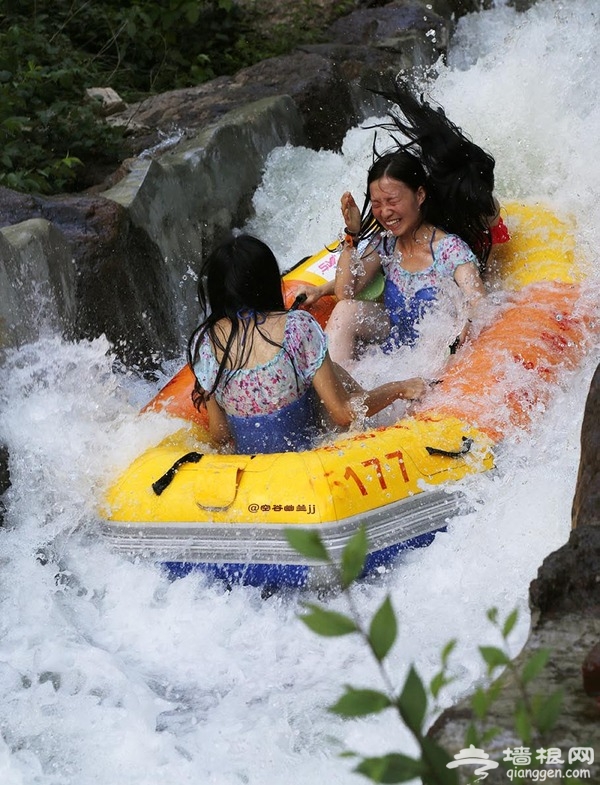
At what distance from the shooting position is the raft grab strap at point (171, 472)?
3571 mm

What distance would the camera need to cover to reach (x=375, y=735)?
105 inches

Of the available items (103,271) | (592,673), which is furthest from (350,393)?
(592,673)

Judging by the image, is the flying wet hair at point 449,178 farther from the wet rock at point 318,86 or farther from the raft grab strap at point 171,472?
the wet rock at point 318,86

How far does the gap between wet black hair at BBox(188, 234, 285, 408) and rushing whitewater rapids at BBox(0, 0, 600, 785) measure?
66cm

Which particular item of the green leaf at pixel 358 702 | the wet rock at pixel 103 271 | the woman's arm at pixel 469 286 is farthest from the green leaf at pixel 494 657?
the wet rock at pixel 103 271

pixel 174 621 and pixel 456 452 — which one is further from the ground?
pixel 456 452

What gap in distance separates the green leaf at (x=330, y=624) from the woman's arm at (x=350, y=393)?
2.70m

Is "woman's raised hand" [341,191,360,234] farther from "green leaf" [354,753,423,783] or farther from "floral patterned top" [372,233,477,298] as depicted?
"green leaf" [354,753,423,783]

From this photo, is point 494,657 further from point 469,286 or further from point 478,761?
point 469,286

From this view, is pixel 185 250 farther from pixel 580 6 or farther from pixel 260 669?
pixel 580 6

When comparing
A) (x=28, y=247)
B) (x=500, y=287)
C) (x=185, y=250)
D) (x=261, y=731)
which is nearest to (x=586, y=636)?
(x=261, y=731)

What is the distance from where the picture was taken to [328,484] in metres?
3.38

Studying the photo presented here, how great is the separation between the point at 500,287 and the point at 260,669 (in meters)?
2.29

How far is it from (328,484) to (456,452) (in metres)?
0.55
